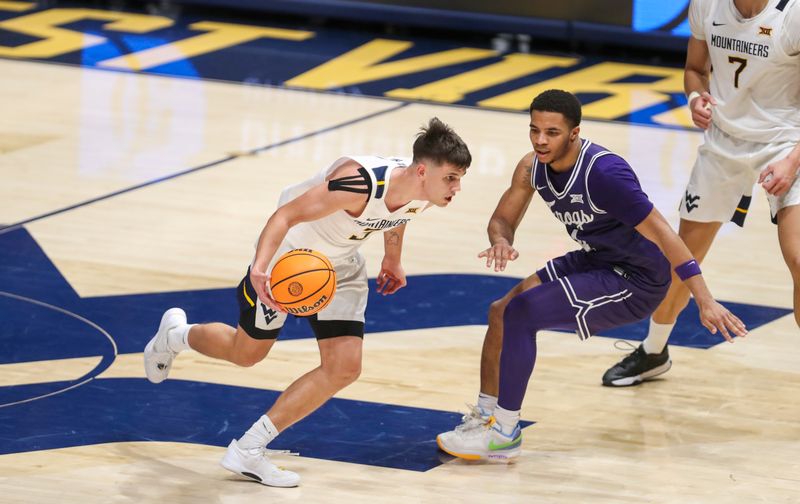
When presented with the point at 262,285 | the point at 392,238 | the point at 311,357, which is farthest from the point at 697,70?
the point at 262,285

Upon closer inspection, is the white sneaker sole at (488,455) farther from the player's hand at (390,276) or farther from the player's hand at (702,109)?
the player's hand at (702,109)

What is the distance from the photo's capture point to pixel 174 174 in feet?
32.7

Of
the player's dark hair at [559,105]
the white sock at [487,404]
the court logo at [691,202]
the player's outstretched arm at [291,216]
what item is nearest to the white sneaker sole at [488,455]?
the white sock at [487,404]

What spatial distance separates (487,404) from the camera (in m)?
5.79

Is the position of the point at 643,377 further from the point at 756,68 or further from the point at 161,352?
the point at 161,352

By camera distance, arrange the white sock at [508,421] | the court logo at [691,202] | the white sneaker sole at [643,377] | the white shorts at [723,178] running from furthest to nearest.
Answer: the white sneaker sole at [643,377]
the court logo at [691,202]
the white shorts at [723,178]
the white sock at [508,421]

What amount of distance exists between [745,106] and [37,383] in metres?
3.27

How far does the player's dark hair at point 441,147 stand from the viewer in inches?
205

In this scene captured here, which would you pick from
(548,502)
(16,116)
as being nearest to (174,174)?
(16,116)

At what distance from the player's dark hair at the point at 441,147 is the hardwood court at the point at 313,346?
47.0 inches

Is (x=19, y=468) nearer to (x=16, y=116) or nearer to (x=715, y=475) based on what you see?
(x=715, y=475)

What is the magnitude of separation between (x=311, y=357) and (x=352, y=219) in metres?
1.54

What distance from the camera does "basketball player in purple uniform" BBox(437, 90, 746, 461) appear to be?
17.8ft

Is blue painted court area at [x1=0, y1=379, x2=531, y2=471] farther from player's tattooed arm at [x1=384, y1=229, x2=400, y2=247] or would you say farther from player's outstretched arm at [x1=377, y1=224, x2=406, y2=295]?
player's tattooed arm at [x1=384, y1=229, x2=400, y2=247]
